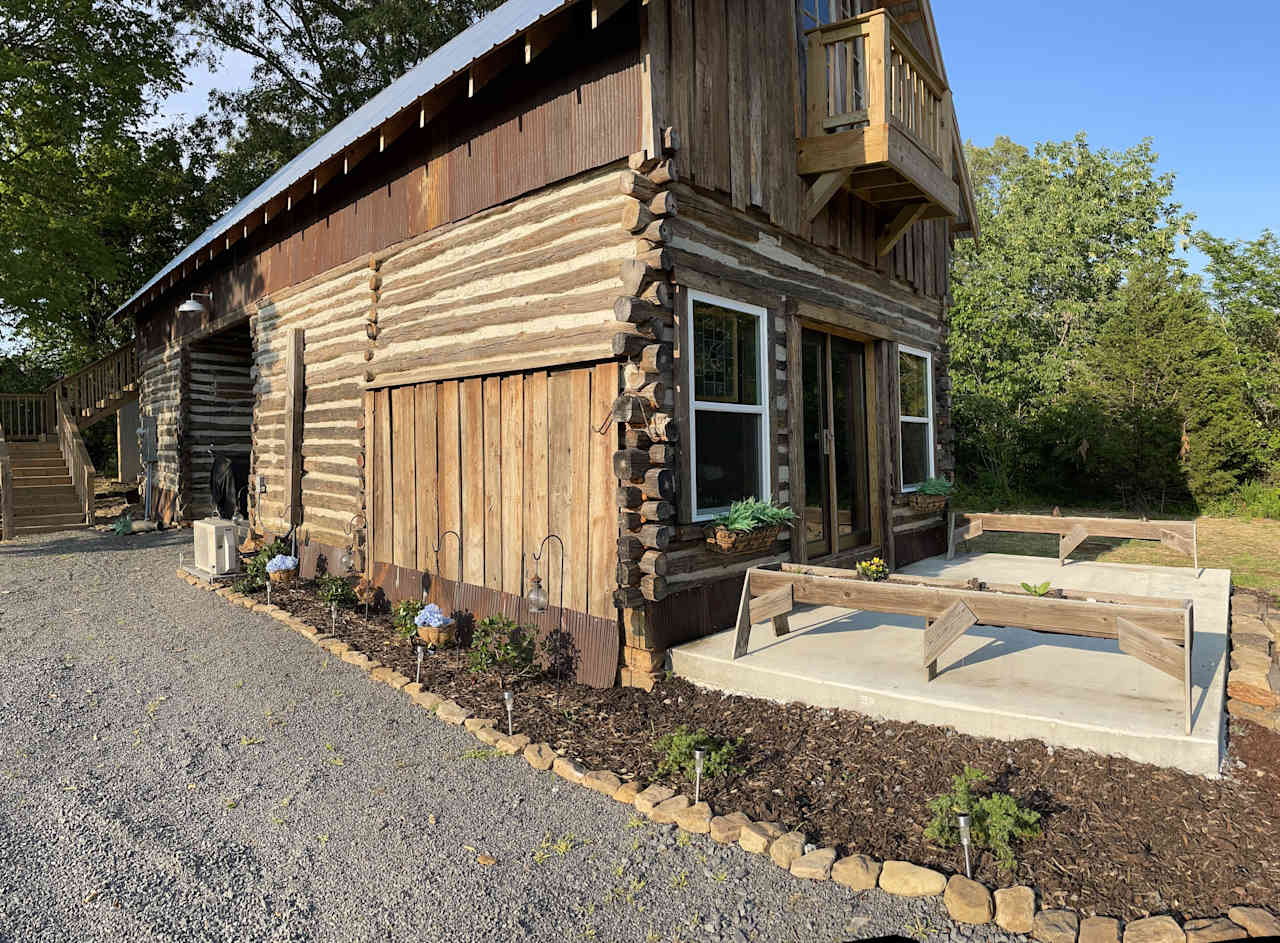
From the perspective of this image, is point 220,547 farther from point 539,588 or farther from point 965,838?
point 965,838

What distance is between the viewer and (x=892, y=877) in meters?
2.97

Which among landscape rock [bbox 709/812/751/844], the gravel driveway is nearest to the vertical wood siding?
the gravel driveway

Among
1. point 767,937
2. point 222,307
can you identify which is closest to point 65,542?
point 222,307

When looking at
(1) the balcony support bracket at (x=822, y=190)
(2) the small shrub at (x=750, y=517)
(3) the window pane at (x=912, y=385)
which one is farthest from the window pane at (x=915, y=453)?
(2) the small shrub at (x=750, y=517)

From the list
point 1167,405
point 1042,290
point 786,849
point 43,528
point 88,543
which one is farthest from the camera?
point 1042,290

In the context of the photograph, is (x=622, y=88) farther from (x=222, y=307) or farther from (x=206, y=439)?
(x=206, y=439)

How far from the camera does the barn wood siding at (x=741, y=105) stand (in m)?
5.44

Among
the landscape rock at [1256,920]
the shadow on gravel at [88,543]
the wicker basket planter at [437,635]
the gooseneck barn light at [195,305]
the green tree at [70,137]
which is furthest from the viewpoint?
the green tree at [70,137]

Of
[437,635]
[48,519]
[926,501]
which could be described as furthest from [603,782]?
[48,519]

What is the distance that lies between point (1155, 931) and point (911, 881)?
80cm

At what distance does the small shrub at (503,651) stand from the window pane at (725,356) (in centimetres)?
233

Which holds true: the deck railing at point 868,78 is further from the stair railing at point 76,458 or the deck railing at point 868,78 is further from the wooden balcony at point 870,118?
the stair railing at point 76,458

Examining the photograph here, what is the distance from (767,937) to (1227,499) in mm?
17896

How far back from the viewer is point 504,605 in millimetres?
6340
